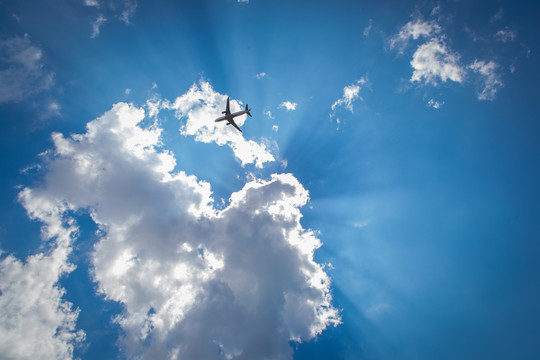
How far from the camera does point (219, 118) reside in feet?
173
